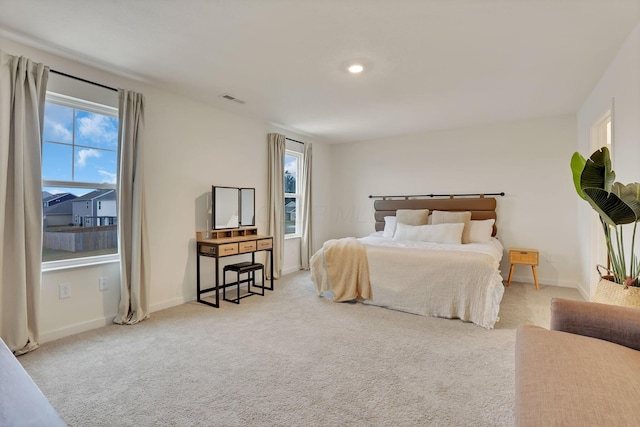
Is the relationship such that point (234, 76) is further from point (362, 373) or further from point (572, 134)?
point (572, 134)

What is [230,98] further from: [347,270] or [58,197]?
[347,270]

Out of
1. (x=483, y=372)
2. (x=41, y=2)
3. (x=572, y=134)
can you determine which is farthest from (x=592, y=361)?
(x=572, y=134)

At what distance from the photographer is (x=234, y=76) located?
318 cm

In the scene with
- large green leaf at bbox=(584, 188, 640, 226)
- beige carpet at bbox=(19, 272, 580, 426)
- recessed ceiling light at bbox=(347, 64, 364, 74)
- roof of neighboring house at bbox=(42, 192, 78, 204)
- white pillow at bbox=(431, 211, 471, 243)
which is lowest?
beige carpet at bbox=(19, 272, 580, 426)

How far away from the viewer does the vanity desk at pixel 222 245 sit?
3691 millimetres

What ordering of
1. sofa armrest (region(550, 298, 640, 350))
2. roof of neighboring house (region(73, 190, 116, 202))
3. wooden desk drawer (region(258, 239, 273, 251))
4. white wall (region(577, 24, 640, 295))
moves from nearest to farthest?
sofa armrest (region(550, 298, 640, 350)) < white wall (region(577, 24, 640, 295)) < roof of neighboring house (region(73, 190, 116, 202)) < wooden desk drawer (region(258, 239, 273, 251))

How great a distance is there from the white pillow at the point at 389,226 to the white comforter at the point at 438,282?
1.47 meters

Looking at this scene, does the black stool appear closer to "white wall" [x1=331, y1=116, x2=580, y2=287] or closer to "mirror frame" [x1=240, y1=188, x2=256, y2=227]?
"mirror frame" [x1=240, y1=188, x2=256, y2=227]

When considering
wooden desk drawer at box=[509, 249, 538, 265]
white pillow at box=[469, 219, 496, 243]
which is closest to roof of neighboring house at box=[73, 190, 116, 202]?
white pillow at box=[469, 219, 496, 243]

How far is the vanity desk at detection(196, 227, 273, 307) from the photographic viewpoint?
3.69m

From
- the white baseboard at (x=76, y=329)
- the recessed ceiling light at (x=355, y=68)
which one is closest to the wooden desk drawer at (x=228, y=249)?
the white baseboard at (x=76, y=329)

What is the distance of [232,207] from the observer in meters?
4.31

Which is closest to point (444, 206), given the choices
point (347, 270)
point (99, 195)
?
point (347, 270)

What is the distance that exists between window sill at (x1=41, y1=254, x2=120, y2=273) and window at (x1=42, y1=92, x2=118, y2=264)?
3cm
